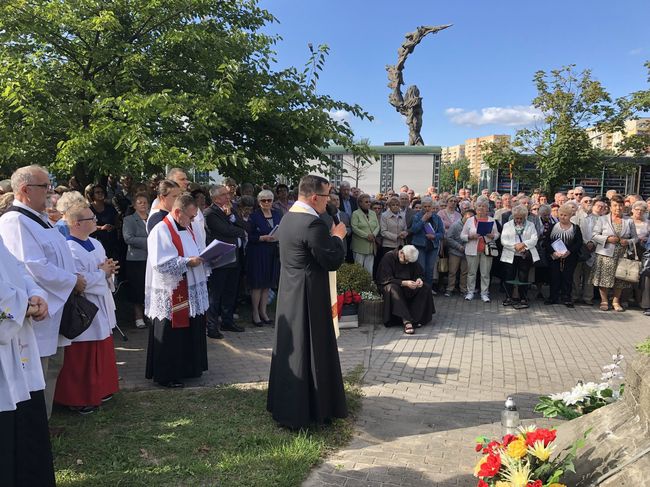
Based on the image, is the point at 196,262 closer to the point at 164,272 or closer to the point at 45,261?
the point at 164,272

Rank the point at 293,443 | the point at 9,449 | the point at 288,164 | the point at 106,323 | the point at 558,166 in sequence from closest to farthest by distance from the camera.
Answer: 1. the point at 9,449
2. the point at 293,443
3. the point at 106,323
4. the point at 288,164
5. the point at 558,166

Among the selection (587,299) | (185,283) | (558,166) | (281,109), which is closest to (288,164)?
(281,109)

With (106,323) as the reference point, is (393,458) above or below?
below

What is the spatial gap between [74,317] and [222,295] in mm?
3557

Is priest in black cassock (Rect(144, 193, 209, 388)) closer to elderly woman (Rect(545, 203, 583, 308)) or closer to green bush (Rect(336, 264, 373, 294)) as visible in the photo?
green bush (Rect(336, 264, 373, 294))

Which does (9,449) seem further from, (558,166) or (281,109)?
(558,166)

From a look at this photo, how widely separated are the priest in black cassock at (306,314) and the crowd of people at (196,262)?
0.28ft

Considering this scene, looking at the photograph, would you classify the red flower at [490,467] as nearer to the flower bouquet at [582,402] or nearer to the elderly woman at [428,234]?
the flower bouquet at [582,402]

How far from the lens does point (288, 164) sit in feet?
32.4

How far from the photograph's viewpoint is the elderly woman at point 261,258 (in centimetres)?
795

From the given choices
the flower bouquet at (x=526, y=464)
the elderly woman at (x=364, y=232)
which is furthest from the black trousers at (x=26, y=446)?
the elderly woman at (x=364, y=232)

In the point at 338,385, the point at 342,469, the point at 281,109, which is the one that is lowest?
the point at 342,469

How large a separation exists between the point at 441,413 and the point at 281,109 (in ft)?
19.4

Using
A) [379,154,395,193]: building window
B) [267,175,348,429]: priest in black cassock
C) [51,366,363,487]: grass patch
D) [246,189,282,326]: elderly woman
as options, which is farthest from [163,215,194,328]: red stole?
[379,154,395,193]: building window
